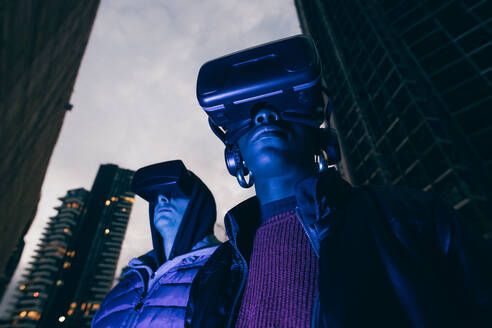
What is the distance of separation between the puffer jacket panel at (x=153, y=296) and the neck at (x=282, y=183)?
0.97m

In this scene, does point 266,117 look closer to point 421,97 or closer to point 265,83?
point 265,83

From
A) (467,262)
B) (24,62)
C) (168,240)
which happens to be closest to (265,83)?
(467,262)

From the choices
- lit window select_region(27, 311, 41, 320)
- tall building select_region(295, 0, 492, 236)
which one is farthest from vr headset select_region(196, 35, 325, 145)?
lit window select_region(27, 311, 41, 320)

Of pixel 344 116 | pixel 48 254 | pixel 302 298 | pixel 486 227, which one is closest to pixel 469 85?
pixel 486 227

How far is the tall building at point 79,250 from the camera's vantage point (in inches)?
1859

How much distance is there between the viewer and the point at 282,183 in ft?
5.42

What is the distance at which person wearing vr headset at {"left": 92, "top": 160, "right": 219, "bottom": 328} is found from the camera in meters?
1.92

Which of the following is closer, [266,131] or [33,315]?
[266,131]

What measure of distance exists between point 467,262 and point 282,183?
1002mm

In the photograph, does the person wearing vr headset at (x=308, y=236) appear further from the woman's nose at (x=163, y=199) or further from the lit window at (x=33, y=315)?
the lit window at (x=33, y=315)

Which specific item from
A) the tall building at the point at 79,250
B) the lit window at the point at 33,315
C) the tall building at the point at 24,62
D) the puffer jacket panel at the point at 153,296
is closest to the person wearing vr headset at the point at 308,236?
the puffer jacket panel at the point at 153,296

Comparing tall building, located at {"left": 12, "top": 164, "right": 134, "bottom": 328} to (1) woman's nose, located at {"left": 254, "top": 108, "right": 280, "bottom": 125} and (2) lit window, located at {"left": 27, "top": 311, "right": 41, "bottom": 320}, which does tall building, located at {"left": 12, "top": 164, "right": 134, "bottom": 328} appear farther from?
(1) woman's nose, located at {"left": 254, "top": 108, "right": 280, "bottom": 125}

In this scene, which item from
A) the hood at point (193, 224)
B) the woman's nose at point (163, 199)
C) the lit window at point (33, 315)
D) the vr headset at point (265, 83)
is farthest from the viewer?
the lit window at point (33, 315)

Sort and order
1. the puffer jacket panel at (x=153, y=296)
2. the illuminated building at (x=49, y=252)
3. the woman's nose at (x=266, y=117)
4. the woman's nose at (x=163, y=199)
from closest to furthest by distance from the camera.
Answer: the woman's nose at (x=266, y=117), the puffer jacket panel at (x=153, y=296), the woman's nose at (x=163, y=199), the illuminated building at (x=49, y=252)
